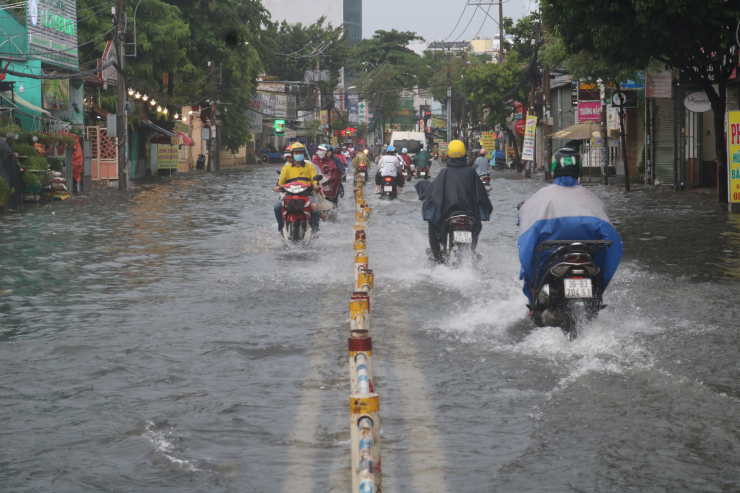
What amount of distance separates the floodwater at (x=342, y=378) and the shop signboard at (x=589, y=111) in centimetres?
2360

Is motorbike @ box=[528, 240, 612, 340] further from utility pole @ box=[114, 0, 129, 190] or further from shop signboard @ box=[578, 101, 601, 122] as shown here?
shop signboard @ box=[578, 101, 601, 122]

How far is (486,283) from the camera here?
1011 centimetres

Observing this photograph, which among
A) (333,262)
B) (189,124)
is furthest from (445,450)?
(189,124)

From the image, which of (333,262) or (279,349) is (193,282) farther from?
(279,349)

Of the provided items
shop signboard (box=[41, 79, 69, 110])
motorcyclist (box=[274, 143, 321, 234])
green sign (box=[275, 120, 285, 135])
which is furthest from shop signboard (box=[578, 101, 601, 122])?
green sign (box=[275, 120, 285, 135])

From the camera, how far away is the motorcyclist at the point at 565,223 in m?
6.75

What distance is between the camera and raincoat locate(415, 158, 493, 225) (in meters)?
10.6

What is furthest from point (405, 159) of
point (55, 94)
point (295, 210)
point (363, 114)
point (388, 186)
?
point (363, 114)

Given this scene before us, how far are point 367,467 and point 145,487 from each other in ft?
5.12

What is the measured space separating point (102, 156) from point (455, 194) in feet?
96.0

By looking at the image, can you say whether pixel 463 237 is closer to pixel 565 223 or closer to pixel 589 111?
pixel 565 223

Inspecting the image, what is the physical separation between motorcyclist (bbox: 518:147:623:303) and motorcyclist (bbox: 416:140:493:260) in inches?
143

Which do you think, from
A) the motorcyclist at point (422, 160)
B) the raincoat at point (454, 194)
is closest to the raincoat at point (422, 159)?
the motorcyclist at point (422, 160)

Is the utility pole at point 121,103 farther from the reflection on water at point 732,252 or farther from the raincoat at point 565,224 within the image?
the raincoat at point 565,224
